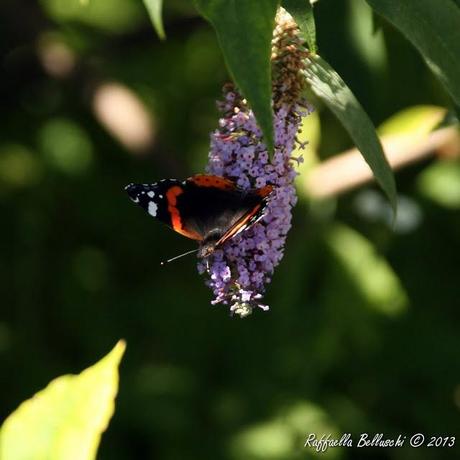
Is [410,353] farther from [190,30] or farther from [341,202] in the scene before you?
[190,30]

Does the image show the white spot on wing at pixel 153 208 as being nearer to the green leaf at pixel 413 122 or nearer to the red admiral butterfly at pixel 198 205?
the red admiral butterfly at pixel 198 205

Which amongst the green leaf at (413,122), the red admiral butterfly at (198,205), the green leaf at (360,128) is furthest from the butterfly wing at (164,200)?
the green leaf at (413,122)

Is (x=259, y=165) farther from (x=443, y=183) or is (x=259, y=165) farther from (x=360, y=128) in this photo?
(x=443, y=183)

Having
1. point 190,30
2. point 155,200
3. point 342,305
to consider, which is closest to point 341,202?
point 342,305

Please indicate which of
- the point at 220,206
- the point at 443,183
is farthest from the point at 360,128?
the point at 443,183

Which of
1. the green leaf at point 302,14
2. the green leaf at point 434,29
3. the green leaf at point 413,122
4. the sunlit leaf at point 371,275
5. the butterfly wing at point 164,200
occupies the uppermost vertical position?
the green leaf at point 302,14
